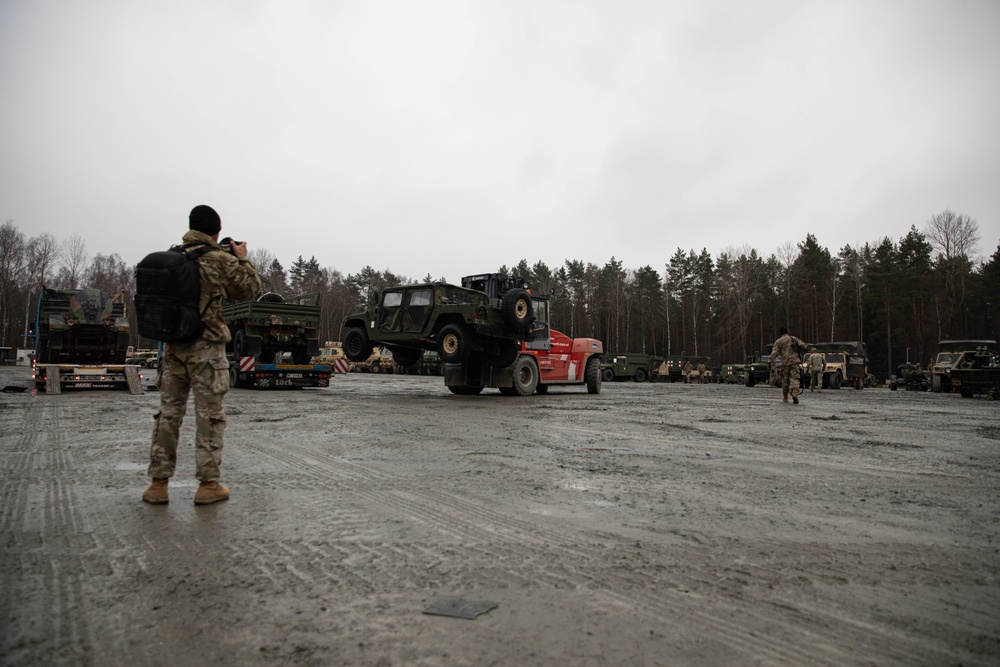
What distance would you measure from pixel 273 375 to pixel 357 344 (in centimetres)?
316

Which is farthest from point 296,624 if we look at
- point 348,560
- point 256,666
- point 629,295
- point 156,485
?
point 629,295

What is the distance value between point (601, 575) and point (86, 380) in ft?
55.5

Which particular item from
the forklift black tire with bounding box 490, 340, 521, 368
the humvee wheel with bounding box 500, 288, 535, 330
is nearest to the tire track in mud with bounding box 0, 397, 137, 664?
the humvee wheel with bounding box 500, 288, 535, 330

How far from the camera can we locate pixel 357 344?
1521 centimetres

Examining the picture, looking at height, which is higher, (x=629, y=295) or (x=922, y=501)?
(x=629, y=295)

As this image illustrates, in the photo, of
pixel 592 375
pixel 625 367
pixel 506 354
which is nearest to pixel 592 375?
pixel 592 375

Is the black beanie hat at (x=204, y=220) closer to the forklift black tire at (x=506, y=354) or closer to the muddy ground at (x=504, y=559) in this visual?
the muddy ground at (x=504, y=559)

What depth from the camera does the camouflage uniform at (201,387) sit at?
3809 millimetres

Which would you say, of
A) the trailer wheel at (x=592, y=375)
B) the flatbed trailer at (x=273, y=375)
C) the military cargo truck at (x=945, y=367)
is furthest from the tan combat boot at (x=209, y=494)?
the military cargo truck at (x=945, y=367)

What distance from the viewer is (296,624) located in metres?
2.08

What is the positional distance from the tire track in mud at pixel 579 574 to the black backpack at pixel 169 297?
4.98ft

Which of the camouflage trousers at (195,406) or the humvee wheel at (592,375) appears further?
the humvee wheel at (592,375)

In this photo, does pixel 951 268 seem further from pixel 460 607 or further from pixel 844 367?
pixel 460 607

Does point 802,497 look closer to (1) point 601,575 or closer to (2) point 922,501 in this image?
(2) point 922,501
